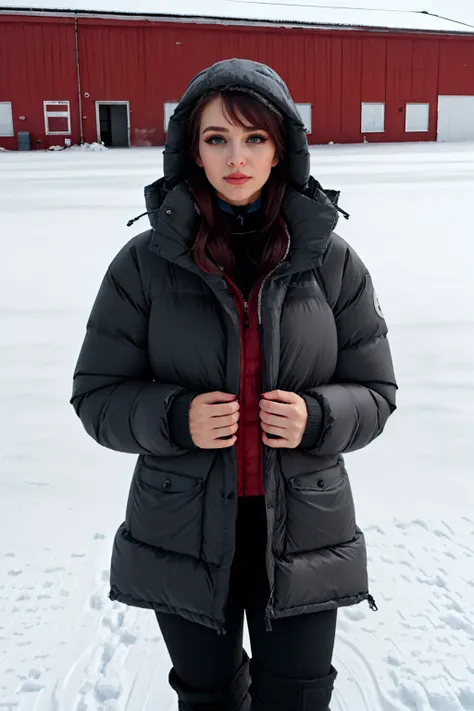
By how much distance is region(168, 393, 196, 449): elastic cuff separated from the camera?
157 cm

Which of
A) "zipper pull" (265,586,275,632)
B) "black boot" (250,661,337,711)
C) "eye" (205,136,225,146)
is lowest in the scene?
"black boot" (250,661,337,711)

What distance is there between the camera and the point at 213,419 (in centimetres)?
153

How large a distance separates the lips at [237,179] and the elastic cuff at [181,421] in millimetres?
471

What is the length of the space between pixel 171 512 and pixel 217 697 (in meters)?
0.47

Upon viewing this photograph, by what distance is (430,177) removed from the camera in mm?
12633

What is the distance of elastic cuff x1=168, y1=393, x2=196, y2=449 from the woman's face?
1.51 feet

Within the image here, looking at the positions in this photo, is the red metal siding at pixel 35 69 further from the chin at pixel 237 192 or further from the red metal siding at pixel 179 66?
the chin at pixel 237 192

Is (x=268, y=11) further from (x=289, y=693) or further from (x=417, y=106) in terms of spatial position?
(x=289, y=693)

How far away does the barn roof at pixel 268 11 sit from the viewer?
20.1 meters

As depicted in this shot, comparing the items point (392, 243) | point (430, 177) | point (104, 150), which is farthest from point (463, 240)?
point (104, 150)

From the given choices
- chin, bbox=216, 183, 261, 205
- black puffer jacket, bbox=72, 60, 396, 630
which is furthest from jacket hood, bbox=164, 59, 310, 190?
chin, bbox=216, 183, 261, 205

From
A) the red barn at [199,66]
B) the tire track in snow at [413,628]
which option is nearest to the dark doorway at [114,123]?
the red barn at [199,66]

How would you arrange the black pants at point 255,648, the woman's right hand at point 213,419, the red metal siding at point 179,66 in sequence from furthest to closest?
1. the red metal siding at point 179,66
2. the black pants at point 255,648
3. the woman's right hand at point 213,419

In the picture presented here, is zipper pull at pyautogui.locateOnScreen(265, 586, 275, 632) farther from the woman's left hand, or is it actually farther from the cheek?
the cheek
